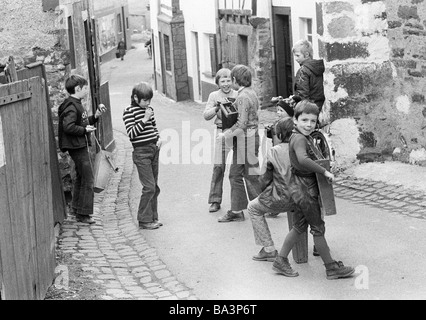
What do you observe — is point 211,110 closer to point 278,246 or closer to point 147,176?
point 147,176

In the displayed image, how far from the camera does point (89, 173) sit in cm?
1031

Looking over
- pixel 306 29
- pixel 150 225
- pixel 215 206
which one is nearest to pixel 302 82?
pixel 215 206

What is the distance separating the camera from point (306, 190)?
748cm

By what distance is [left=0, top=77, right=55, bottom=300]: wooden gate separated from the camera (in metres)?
6.13

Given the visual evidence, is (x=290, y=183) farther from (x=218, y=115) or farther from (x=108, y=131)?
(x=108, y=131)

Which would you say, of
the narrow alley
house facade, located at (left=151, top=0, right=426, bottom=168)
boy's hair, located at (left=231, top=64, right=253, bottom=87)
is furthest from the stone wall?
boy's hair, located at (left=231, top=64, right=253, bottom=87)

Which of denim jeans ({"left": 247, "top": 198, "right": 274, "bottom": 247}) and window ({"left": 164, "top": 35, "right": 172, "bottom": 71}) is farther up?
window ({"left": 164, "top": 35, "right": 172, "bottom": 71})

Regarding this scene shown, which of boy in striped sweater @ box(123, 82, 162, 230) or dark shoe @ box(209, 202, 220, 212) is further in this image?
dark shoe @ box(209, 202, 220, 212)

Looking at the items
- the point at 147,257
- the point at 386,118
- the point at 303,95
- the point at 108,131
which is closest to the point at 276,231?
the point at 147,257

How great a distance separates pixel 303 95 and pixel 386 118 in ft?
4.60

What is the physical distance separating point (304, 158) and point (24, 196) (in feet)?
7.29

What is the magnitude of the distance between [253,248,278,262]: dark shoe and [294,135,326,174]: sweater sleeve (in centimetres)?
103

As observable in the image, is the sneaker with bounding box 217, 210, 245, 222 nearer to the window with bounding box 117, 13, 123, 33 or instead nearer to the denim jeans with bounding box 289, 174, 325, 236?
the denim jeans with bounding box 289, 174, 325, 236

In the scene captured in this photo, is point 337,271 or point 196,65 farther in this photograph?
point 196,65
